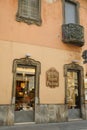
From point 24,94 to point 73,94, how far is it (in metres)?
3.36

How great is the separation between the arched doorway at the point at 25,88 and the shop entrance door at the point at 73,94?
2.41 meters

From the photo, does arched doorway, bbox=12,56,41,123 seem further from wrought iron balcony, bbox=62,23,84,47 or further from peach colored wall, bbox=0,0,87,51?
wrought iron balcony, bbox=62,23,84,47

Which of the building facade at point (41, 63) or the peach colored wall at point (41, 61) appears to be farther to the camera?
the building facade at point (41, 63)

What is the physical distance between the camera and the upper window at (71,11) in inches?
594

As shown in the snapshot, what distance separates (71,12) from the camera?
50.4ft

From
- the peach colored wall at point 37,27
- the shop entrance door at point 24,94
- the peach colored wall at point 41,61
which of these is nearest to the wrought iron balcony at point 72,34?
the peach colored wall at point 37,27

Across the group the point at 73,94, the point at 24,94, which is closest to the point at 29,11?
the point at 24,94

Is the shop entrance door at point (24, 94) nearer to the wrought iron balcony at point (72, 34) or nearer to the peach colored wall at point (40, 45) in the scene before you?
the peach colored wall at point (40, 45)

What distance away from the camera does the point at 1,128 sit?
10.6 metres

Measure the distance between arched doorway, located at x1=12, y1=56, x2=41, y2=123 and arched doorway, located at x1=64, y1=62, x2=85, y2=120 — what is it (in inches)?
81.4

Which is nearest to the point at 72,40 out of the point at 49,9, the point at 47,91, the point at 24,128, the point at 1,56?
the point at 49,9

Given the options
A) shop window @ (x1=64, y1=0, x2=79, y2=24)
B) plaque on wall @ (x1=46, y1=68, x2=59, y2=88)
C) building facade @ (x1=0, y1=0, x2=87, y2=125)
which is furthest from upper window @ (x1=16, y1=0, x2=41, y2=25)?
plaque on wall @ (x1=46, y1=68, x2=59, y2=88)

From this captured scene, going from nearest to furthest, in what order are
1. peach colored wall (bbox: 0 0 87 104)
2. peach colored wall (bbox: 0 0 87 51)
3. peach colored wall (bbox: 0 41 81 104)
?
peach colored wall (bbox: 0 41 81 104) < peach colored wall (bbox: 0 0 87 104) < peach colored wall (bbox: 0 0 87 51)

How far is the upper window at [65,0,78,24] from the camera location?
15086 millimetres
